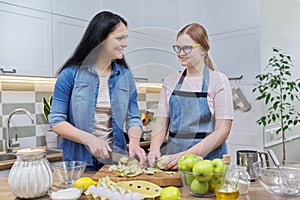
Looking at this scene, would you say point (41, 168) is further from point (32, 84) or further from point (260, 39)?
point (260, 39)

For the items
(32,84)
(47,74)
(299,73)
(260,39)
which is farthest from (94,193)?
(299,73)

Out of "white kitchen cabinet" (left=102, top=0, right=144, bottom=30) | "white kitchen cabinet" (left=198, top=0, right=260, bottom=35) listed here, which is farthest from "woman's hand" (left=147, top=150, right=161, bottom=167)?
"white kitchen cabinet" (left=198, top=0, right=260, bottom=35)

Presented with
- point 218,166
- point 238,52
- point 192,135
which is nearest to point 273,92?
point 238,52

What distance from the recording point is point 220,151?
4.58 ft

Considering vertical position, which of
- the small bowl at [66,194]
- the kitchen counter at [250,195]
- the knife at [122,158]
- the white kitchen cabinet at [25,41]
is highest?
the white kitchen cabinet at [25,41]

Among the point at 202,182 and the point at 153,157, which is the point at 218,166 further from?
the point at 153,157

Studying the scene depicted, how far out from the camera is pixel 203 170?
89 centimetres

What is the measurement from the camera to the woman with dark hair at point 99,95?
123 cm

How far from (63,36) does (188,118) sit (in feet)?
4.38

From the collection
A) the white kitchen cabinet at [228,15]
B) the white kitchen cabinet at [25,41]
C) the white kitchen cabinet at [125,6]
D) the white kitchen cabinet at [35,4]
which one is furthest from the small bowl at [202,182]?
the white kitchen cabinet at [228,15]

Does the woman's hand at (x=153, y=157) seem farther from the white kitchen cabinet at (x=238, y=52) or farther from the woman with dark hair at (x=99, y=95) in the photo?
the white kitchen cabinet at (x=238, y=52)

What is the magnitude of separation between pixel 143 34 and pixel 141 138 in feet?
1.39

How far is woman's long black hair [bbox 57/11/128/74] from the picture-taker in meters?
1.22

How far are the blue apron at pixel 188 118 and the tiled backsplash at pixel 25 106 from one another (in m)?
1.42
